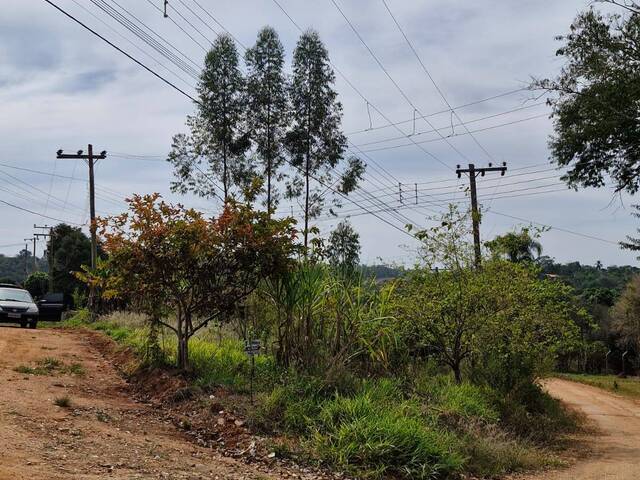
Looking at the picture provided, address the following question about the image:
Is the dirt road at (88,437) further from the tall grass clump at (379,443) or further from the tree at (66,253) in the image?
the tree at (66,253)

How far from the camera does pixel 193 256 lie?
11.0m

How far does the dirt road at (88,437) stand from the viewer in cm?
628

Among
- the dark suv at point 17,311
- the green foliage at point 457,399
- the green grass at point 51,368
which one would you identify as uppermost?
the dark suv at point 17,311

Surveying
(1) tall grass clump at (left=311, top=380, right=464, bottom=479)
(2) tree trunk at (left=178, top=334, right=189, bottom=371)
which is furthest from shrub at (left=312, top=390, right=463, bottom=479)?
(2) tree trunk at (left=178, top=334, right=189, bottom=371)

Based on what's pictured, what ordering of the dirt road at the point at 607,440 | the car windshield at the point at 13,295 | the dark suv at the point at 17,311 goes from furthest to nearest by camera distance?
the car windshield at the point at 13,295
the dark suv at the point at 17,311
the dirt road at the point at 607,440

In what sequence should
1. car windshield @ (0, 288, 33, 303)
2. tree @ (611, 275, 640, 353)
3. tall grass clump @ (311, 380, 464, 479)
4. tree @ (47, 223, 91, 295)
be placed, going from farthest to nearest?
tree @ (47, 223, 91, 295) → tree @ (611, 275, 640, 353) → car windshield @ (0, 288, 33, 303) → tall grass clump @ (311, 380, 464, 479)

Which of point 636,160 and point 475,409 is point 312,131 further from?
point 475,409

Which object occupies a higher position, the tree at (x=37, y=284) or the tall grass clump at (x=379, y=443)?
Answer: the tree at (x=37, y=284)

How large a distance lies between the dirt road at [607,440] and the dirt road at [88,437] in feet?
17.7

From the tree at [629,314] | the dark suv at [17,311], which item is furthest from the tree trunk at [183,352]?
the tree at [629,314]

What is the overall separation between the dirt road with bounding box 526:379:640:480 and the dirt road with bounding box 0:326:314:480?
5407mm

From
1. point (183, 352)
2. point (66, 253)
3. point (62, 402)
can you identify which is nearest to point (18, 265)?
point (66, 253)

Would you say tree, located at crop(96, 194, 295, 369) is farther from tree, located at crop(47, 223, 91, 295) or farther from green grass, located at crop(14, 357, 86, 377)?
tree, located at crop(47, 223, 91, 295)

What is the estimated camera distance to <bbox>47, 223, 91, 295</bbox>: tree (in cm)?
6047
